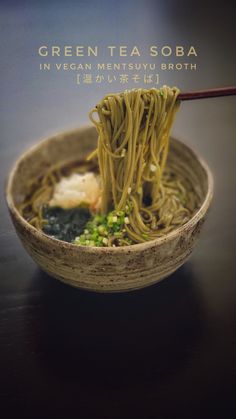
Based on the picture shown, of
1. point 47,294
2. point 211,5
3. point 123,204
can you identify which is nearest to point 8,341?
point 47,294

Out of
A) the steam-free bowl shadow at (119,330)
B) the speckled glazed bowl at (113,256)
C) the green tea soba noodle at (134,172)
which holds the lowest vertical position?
the steam-free bowl shadow at (119,330)

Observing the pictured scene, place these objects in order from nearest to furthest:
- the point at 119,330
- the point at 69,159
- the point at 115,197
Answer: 1. the point at 119,330
2. the point at 115,197
3. the point at 69,159

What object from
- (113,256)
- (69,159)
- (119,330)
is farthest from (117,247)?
(69,159)

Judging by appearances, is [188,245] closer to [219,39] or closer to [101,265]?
[101,265]

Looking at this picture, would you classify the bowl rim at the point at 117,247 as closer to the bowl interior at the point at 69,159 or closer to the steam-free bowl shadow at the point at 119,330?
the bowl interior at the point at 69,159

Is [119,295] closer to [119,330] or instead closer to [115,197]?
[119,330]

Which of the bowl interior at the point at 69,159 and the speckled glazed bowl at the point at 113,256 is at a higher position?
the bowl interior at the point at 69,159

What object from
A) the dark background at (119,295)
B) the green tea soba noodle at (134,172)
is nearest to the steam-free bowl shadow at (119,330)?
the dark background at (119,295)
